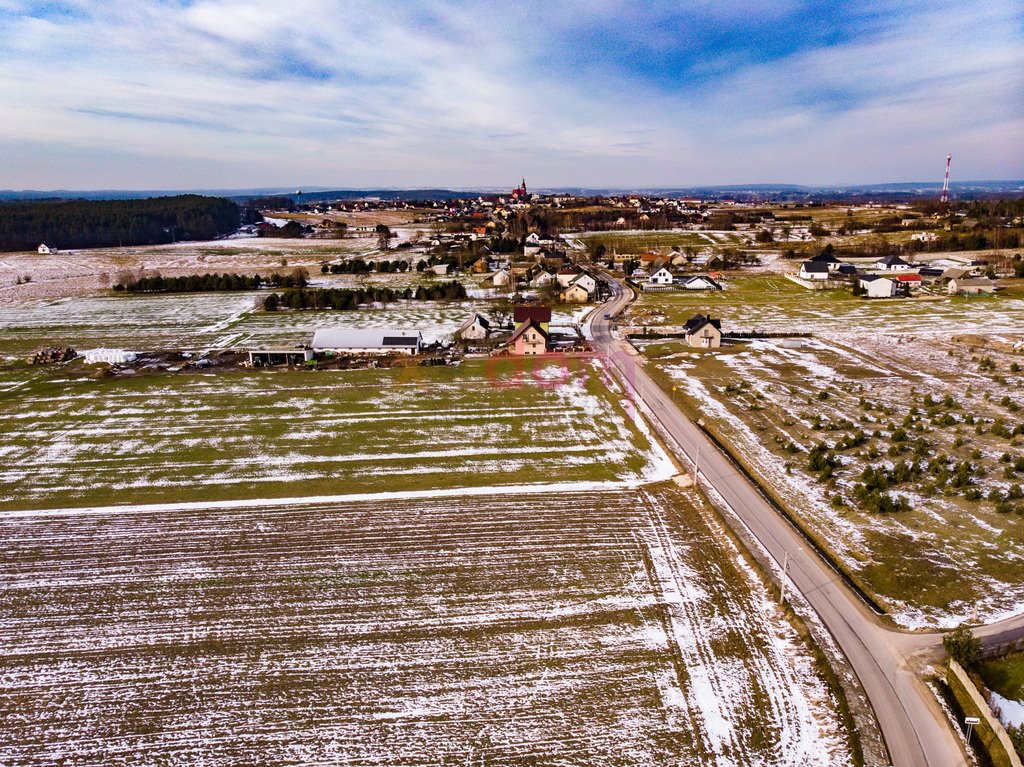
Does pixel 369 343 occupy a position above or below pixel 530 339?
below

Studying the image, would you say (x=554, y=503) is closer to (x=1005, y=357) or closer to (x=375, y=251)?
(x=1005, y=357)

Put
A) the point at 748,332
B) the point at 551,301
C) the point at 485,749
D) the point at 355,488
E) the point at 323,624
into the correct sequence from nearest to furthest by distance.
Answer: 1. the point at 485,749
2. the point at 323,624
3. the point at 355,488
4. the point at 748,332
5. the point at 551,301

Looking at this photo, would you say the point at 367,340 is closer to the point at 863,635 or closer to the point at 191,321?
the point at 191,321

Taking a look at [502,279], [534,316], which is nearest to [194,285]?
Answer: [502,279]

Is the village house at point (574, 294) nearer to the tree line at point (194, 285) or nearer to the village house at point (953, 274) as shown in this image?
the tree line at point (194, 285)

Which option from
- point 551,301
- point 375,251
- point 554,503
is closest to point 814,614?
point 554,503

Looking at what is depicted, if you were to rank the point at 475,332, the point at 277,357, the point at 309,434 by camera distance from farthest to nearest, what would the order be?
the point at 475,332 < the point at 277,357 < the point at 309,434

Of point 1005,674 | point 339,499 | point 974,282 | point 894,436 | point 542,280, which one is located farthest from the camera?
point 542,280
